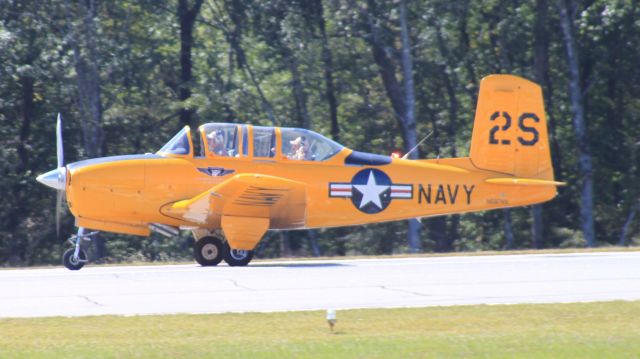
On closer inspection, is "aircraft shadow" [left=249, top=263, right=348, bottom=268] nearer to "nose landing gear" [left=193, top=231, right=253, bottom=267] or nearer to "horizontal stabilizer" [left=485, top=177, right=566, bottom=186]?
"nose landing gear" [left=193, top=231, right=253, bottom=267]

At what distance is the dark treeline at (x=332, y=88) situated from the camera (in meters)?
29.4

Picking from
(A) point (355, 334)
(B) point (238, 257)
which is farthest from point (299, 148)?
(A) point (355, 334)

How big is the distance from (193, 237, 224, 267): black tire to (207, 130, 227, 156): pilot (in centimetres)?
136

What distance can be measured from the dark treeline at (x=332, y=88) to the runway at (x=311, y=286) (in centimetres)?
1247

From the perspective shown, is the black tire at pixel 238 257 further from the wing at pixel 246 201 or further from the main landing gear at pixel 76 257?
the main landing gear at pixel 76 257

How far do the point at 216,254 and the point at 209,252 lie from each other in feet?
0.37

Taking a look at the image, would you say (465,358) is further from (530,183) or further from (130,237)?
(130,237)

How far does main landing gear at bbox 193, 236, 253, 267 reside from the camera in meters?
16.5

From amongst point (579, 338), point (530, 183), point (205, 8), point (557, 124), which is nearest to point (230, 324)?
point (579, 338)

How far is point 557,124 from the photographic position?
32219 mm

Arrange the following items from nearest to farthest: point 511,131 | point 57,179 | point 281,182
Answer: point 281,182 → point 57,179 → point 511,131

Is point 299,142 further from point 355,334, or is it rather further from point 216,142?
point 355,334

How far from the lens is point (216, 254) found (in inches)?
656

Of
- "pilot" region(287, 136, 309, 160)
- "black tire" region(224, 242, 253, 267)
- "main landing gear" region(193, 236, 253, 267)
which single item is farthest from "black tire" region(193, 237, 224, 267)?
"pilot" region(287, 136, 309, 160)
